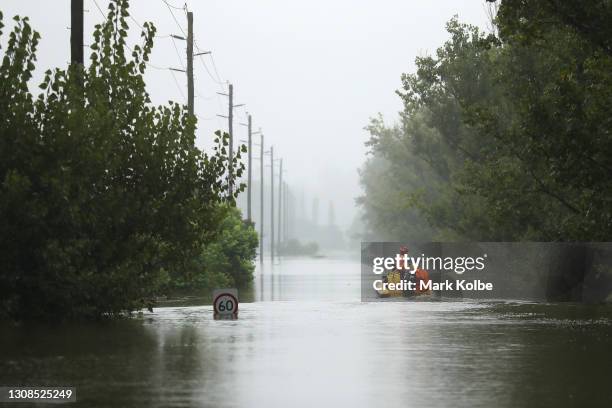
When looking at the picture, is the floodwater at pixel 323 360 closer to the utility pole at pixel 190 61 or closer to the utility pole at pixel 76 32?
the utility pole at pixel 76 32

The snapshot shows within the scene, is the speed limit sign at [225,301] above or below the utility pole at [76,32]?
below

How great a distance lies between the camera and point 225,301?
24.6m

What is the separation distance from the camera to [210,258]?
1553 inches

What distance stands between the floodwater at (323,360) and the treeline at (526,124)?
136 inches

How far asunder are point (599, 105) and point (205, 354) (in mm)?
10809

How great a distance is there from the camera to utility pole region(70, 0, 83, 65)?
79.0 feet

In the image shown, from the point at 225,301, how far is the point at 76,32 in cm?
656

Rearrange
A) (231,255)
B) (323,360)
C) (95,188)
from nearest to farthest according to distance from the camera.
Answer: (323,360), (95,188), (231,255)

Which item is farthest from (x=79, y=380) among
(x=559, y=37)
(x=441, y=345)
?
(x=559, y=37)

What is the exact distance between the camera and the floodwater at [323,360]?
12023 mm
